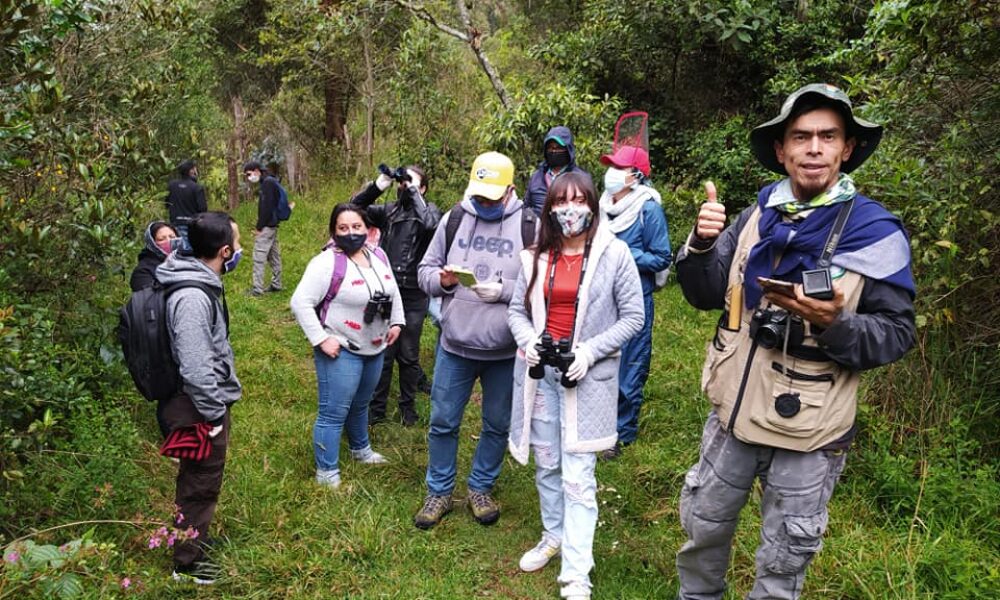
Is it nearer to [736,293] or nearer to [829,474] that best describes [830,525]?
[829,474]

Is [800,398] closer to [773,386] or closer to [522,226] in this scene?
[773,386]

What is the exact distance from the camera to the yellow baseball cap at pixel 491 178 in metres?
3.69

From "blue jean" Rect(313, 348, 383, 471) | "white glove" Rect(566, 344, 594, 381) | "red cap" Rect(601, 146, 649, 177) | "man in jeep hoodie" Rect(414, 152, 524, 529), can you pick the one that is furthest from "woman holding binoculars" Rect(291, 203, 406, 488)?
"red cap" Rect(601, 146, 649, 177)

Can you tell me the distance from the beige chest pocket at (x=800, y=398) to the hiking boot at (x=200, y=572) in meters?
2.71

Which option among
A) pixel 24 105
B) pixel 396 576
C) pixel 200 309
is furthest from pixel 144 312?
pixel 396 576

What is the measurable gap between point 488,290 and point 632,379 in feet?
5.45

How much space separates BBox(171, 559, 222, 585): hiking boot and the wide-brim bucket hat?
10.4ft

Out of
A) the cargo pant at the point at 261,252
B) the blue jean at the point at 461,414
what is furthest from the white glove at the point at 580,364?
the cargo pant at the point at 261,252

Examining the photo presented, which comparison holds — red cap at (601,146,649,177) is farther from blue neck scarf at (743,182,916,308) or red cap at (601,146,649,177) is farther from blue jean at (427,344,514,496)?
blue neck scarf at (743,182,916,308)

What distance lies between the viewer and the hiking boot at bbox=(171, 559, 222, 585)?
3.38 metres

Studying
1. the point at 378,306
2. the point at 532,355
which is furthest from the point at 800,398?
the point at 378,306

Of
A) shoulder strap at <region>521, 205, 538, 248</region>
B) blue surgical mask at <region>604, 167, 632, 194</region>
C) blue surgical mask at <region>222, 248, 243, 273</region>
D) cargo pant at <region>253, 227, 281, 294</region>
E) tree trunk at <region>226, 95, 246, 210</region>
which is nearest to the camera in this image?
blue surgical mask at <region>222, 248, 243, 273</region>

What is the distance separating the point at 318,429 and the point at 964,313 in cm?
385

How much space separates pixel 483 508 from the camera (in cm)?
403
